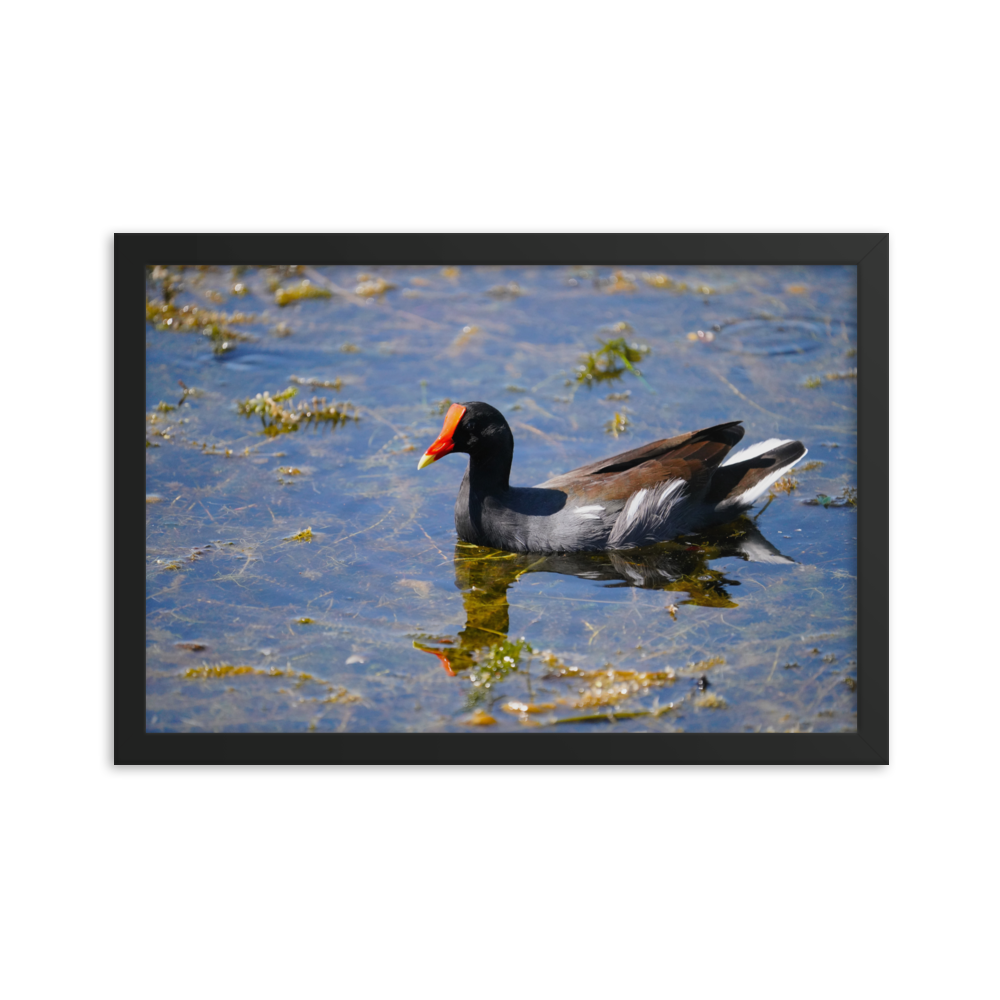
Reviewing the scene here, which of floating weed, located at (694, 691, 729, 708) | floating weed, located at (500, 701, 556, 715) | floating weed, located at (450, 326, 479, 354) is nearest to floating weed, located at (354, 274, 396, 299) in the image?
floating weed, located at (450, 326, 479, 354)

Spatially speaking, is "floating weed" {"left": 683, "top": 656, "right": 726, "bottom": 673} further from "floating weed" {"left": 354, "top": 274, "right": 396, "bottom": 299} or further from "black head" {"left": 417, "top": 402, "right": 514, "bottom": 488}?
"floating weed" {"left": 354, "top": 274, "right": 396, "bottom": 299}

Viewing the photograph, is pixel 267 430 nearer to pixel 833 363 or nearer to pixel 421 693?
pixel 421 693

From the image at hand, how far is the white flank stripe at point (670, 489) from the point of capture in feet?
20.3

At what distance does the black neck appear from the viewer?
20.7 ft

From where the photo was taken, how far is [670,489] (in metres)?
6.20

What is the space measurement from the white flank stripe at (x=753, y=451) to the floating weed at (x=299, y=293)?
2.76 meters

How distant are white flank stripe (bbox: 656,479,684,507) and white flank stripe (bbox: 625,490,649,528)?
91 millimetres

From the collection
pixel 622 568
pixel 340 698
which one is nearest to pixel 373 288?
pixel 622 568

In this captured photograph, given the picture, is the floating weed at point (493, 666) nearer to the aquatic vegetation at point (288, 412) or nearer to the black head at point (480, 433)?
the black head at point (480, 433)

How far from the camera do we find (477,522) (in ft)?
20.7
